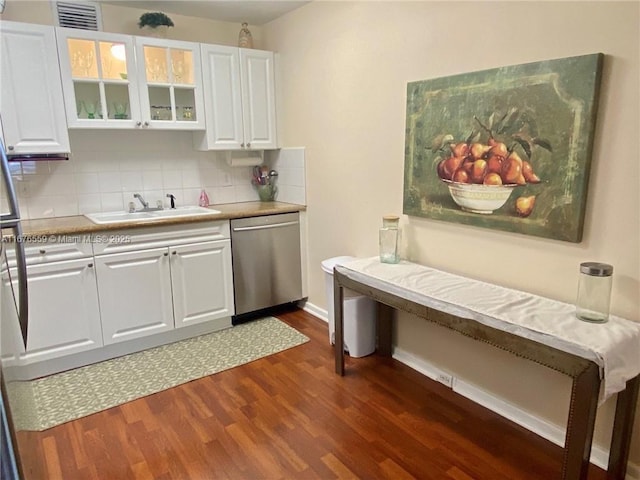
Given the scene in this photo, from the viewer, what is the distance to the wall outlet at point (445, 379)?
2535 millimetres

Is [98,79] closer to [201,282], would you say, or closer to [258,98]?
[258,98]

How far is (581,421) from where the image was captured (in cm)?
152

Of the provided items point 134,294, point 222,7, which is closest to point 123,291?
point 134,294

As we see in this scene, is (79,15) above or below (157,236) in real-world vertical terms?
above

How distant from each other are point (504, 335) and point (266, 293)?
2.14 metres

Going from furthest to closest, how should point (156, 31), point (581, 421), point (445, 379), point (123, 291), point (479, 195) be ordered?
point (156, 31) < point (123, 291) < point (445, 379) < point (479, 195) < point (581, 421)

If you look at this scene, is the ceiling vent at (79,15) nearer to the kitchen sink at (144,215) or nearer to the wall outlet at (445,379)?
the kitchen sink at (144,215)

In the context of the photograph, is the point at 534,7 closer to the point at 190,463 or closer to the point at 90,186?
the point at 190,463

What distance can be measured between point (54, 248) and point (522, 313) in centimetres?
260

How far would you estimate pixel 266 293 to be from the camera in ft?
11.6

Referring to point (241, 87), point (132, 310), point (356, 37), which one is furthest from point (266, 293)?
point (356, 37)

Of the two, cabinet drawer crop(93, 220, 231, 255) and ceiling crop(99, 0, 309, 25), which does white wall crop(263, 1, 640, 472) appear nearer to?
ceiling crop(99, 0, 309, 25)

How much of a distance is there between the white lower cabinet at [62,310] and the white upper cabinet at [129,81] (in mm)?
Answer: 966

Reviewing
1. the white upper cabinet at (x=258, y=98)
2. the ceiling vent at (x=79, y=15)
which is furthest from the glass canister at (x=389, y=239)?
the ceiling vent at (x=79, y=15)
